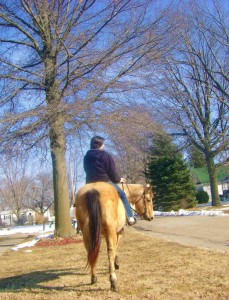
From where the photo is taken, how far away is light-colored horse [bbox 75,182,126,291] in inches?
206

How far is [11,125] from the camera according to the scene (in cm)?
1223

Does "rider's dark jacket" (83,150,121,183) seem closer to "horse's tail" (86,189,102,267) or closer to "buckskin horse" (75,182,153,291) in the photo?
"buckskin horse" (75,182,153,291)

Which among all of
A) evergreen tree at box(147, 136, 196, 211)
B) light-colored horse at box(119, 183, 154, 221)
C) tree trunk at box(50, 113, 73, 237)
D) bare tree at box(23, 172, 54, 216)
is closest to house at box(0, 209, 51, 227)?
bare tree at box(23, 172, 54, 216)

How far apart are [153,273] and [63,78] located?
8.56m

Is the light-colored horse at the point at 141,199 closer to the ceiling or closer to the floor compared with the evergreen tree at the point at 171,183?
closer to the floor

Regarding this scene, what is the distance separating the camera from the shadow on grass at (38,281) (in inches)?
225

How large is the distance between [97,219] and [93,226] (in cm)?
11

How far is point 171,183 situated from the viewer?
29.5 meters

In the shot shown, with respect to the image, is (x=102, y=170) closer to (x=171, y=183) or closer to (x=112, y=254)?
(x=112, y=254)

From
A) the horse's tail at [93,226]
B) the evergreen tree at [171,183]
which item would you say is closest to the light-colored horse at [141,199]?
the horse's tail at [93,226]

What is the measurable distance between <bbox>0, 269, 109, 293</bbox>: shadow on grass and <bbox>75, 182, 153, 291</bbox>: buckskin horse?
1.33 ft

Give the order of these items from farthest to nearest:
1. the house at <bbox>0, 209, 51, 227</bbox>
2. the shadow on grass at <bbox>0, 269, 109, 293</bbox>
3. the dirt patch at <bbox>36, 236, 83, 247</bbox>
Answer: the house at <bbox>0, 209, 51, 227</bbox> < the dirt patch at <bbox>36, 236, 83, 247</bbox> < the shadow on grass at <bbox>0, 269, 109, 293</bbox>

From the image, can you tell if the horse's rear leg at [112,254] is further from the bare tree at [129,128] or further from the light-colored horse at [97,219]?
the bare tree at [129,128]

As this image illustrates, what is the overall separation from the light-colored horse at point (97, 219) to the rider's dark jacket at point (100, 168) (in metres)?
0.38
